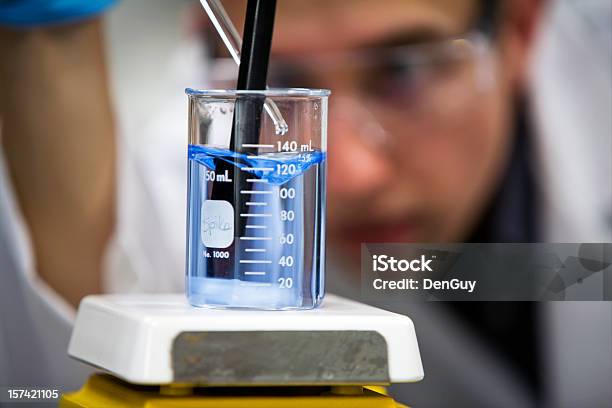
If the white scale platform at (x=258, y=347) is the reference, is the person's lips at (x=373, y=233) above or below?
above

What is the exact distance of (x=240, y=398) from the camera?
2.88 feet

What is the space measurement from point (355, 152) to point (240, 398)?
109 cm

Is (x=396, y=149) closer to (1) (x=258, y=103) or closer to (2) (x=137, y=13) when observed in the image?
(2) (x=137, y=13)

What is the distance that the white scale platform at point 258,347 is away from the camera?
0.85 m

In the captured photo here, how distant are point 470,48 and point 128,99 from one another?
711mm

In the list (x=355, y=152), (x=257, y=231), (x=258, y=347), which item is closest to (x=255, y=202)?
(x=257, y=231)

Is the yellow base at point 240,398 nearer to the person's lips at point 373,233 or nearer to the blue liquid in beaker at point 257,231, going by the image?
the blue liquid in beaker at point 257,231

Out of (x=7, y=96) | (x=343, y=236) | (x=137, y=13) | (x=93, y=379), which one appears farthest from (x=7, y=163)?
(x=93, y=379)

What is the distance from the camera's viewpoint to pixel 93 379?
1033 mm

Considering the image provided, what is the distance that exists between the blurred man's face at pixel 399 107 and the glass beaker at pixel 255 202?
0.92 m

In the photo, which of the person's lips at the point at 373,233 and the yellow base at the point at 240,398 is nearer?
the yellow base at the point at 240,398

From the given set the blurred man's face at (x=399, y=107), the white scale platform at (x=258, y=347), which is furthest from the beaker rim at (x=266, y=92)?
the blurred man's face at (x=399, y=107)

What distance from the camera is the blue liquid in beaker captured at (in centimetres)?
93

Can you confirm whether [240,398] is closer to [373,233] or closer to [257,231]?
[257,231]
